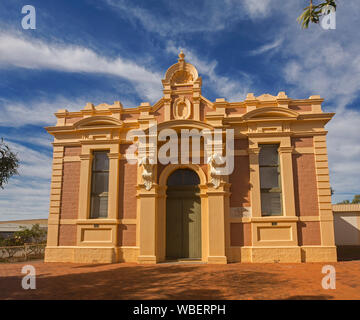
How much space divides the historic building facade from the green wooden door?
0.12 ft

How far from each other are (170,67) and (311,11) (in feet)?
27.5

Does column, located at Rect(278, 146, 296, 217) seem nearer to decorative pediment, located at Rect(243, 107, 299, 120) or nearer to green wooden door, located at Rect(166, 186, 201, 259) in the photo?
decorative pediment, located at Rect(243, 107, 299, 120)

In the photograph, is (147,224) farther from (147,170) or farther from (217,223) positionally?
(217,223)

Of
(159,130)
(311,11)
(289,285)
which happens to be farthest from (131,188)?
(311,11)

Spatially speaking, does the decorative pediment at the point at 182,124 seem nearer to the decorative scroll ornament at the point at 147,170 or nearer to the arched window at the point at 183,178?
the decorative scroll ornament at the point at 147,170

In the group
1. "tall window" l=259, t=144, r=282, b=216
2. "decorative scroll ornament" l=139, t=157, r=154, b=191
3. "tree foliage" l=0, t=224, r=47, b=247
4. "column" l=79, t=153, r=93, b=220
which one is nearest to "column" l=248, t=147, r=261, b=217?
"tall window" l=259, t=144, r=282, b=216

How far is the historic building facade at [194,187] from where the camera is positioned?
10.7m

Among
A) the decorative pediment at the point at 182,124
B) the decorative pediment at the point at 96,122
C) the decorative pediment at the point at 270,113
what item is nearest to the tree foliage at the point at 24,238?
the decorative pediment at the point at 96,122

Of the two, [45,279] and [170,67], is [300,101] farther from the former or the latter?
[45,279]

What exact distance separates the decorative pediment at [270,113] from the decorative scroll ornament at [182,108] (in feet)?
7.36

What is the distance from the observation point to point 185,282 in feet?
24.1

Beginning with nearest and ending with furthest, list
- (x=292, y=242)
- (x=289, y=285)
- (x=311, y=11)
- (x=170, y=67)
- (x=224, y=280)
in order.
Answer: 1. (x=311, y=11)
2. (x=289, y=285)
3. (x=224, y=280)
4. (x=292, y=242)
5. (x=170, y=67)

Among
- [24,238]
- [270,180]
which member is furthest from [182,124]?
[24,238]

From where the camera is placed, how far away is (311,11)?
457cm
